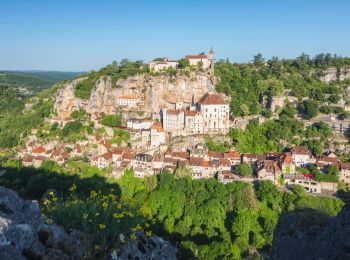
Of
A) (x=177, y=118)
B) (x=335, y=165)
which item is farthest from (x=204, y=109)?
(x=335, y=165)

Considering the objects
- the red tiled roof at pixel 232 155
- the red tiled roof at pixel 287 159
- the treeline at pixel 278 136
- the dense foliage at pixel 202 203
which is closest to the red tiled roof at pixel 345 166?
the dense foliage at pixel 202 203

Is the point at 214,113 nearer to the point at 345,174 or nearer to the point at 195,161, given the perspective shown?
the point at 195,161

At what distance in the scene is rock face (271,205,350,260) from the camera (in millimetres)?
5859

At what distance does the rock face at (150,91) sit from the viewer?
48188mm

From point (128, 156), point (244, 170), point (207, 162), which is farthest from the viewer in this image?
point (128, 156)

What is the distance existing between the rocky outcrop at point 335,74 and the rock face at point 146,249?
57.9 m

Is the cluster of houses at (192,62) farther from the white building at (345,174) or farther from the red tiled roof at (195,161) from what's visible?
the white building at (345,174)

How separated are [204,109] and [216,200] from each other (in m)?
13.6

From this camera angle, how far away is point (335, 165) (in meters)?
36.1

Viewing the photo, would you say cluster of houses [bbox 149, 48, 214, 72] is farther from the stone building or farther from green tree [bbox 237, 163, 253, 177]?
green tree [bbox 237, 163, 253, 177]

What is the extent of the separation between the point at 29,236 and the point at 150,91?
43950 millimetres

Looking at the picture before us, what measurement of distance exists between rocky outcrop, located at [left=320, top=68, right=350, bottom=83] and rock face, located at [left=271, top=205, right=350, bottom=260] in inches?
2223

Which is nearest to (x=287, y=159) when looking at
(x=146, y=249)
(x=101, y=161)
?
(x=101, y=161)

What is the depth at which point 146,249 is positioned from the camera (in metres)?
6.72
